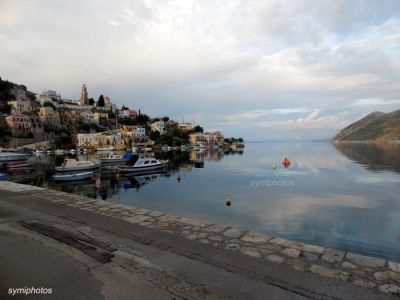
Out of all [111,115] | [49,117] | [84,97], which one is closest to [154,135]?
[111,115]

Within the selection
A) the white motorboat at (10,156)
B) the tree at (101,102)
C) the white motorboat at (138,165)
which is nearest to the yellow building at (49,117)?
the tree at (101,102)

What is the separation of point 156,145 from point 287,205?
112047 mm

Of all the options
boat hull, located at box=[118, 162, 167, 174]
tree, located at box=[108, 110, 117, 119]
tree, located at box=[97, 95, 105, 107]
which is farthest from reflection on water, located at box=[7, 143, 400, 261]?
tree, located at box=[97, 95, 105, 107]

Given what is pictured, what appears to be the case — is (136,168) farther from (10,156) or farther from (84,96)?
(84,96)

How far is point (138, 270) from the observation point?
4055 millimetres

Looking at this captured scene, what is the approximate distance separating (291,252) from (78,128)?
13322cm

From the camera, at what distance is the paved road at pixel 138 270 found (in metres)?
3.44

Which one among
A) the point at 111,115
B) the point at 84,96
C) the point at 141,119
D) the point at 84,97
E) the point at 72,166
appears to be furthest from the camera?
the point at 84,96

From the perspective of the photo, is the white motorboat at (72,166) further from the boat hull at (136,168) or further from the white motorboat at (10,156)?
the white motorboat at (10,156)

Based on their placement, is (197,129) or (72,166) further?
(197,129)

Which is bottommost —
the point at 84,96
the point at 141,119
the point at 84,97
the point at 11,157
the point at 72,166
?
the point at 72,166

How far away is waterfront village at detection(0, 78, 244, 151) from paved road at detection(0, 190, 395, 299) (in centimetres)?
9799

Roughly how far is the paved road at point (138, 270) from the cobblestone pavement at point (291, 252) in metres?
0.23

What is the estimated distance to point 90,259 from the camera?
4.42 metres
